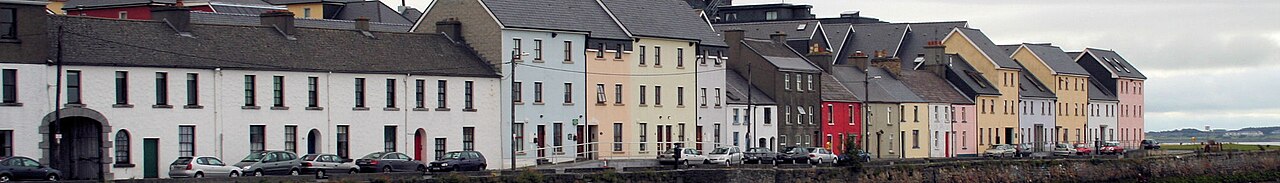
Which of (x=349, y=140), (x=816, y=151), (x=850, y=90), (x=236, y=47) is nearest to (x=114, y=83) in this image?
(x=236, y=47)

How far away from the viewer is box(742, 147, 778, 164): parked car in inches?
3522

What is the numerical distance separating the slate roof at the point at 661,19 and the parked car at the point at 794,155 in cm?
662

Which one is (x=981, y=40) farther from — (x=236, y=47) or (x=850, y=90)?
(x=236, y=47)

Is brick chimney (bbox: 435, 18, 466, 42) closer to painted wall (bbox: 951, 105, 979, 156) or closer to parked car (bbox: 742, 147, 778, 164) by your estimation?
parked car (bbox: 742, 147, 778, 164)

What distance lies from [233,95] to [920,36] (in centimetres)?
7604

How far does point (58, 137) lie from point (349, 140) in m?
15.1

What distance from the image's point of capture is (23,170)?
6112cm

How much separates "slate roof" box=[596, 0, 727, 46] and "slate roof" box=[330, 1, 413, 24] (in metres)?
17.7

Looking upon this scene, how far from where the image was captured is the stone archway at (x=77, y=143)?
224 ft

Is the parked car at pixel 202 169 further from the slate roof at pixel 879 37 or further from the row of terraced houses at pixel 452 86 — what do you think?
the slate roof at pixel 879 37

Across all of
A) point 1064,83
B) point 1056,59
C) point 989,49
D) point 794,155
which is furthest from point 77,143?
point 1056,59

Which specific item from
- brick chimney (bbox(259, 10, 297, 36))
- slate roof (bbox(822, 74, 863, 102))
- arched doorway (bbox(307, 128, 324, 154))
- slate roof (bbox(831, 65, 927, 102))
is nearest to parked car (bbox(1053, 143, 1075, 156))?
slate roof (bbox(831, 65, 927, 102))

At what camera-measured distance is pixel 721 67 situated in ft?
Result: 331

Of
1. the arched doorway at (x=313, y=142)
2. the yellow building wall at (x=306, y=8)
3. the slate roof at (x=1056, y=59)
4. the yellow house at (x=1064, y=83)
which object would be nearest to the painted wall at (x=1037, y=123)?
the yellow house at (x=1064, y=83)
